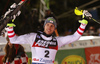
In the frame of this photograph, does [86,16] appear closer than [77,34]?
Yes

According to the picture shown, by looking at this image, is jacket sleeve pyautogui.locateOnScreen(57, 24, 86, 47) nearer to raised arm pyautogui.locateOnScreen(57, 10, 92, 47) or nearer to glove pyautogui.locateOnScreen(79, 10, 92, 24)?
raised arm pyautogui.locateOnScreen(57, 10, 92, 47)

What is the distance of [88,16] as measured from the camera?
2.52 metres

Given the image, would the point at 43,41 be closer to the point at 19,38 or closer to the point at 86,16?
the point at 19,38

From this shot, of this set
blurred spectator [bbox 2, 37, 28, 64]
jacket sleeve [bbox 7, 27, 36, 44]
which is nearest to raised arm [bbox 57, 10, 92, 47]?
jacket sleeve [bbox 7, 27, 36, 44]

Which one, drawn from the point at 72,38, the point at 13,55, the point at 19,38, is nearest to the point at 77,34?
the point at 72,38

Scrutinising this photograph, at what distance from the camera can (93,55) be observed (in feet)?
14.1

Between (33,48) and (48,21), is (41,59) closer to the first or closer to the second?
(33,48)

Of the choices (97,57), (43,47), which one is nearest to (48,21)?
(43,47)

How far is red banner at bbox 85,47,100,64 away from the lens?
4233mm

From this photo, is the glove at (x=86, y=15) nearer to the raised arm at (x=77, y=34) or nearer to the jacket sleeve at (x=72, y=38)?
the raised arm at (x=77, y=34)

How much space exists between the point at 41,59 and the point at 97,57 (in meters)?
2.43

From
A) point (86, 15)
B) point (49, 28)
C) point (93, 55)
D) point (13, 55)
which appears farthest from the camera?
point (93, 55)

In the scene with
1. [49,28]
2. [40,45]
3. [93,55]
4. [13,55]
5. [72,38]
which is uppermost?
[49,28]

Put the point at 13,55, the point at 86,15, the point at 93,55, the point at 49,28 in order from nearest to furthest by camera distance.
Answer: the point at 86,15 < the point at 49,28 < the point at 13,55 < the point at 93,55
